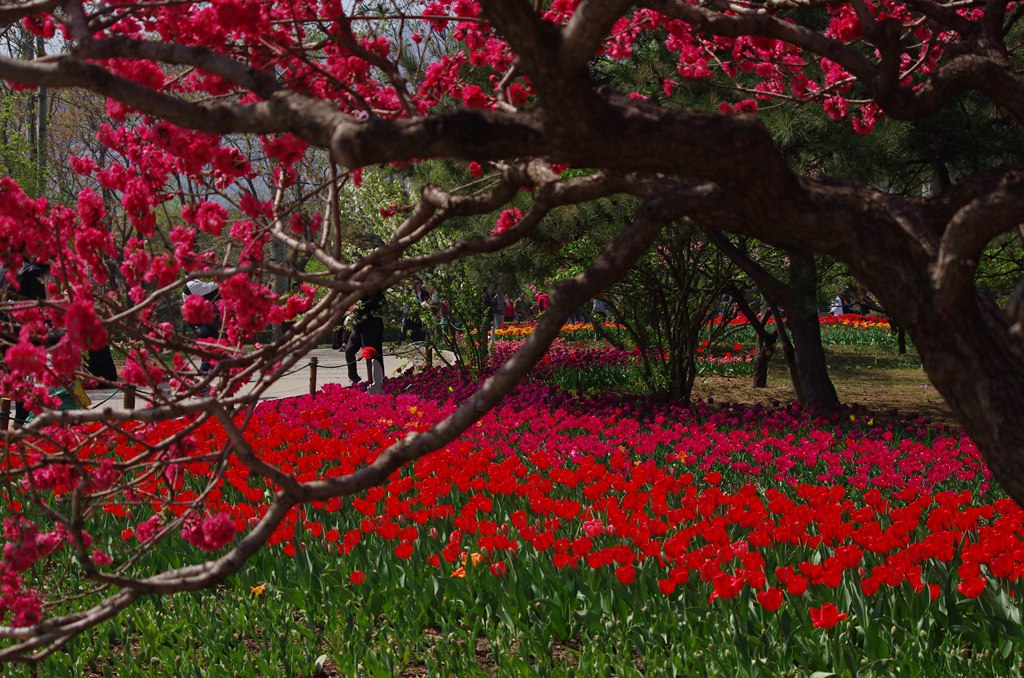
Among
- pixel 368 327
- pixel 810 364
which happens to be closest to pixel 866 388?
pixel 810 364

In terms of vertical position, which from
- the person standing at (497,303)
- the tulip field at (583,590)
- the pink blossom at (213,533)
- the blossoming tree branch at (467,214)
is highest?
the person standing at (497,303)

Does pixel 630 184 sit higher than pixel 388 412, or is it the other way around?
pixel 630 184

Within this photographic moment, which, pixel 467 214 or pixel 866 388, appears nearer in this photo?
pixel 467 214

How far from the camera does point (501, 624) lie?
3.19 meters

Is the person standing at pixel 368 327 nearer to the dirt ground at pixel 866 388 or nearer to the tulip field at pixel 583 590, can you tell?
the dirt ground at pixel 866 388

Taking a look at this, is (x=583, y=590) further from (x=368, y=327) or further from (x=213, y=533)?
(x=368, y=327)

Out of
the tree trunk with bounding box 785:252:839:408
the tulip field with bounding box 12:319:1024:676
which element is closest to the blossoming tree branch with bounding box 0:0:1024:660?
the tulip field with bounding box 12:319:1024:676

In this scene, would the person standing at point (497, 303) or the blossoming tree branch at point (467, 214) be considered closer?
the blossoming tree branch at point (467, 214)

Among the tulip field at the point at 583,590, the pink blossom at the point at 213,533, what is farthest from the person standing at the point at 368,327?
the pink blossom at the point at 213,533

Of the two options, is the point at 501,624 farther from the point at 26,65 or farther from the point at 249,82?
the point at 26,65

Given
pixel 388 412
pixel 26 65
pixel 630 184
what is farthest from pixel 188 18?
pixel 388 412

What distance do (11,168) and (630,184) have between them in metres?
21.1

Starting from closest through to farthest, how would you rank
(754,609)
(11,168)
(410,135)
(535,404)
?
(410,135)
(754,609)
(535,404)
(11,168)

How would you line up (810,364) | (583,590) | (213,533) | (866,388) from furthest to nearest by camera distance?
(866,388)
(810,364)
(583,590)
(213,533)
